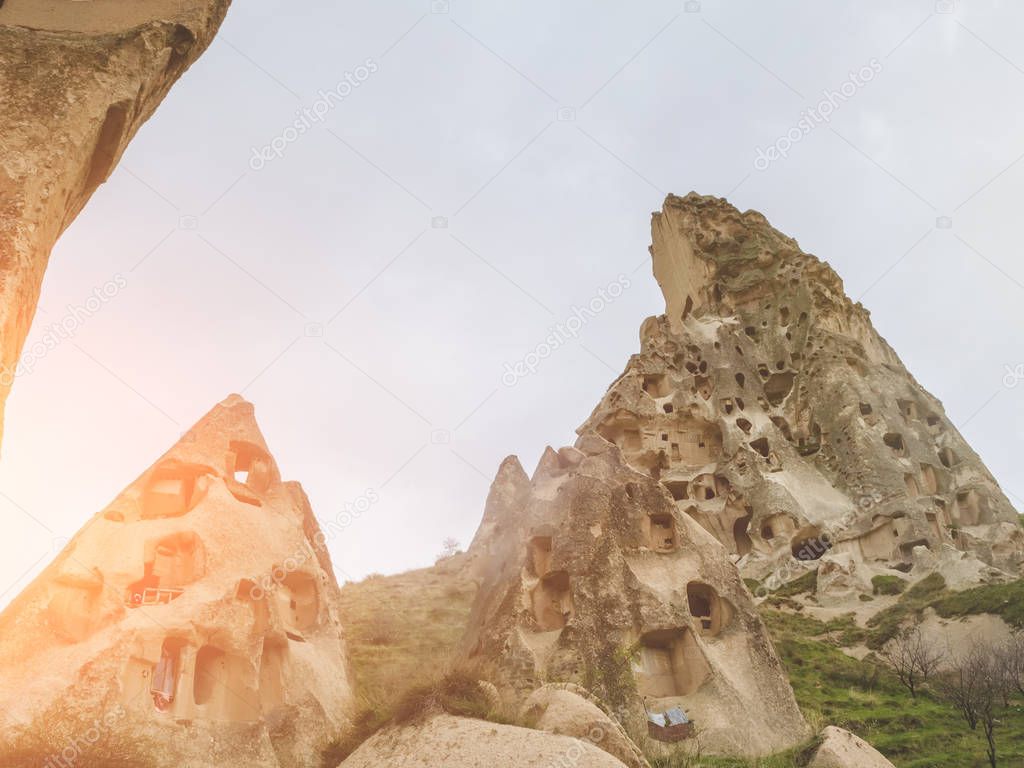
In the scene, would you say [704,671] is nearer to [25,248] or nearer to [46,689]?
[46,689]

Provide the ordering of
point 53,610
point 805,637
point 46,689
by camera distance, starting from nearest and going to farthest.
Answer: point 46,689 < point 53,610 < point 805,637

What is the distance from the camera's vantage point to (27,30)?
271 inches

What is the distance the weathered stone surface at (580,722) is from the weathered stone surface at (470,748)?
412 millimetres

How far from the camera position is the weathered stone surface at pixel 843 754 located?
10789mm

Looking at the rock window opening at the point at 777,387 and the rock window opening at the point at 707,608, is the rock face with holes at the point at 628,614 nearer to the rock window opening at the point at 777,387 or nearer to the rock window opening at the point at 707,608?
the rock window opening at the point at 707,608

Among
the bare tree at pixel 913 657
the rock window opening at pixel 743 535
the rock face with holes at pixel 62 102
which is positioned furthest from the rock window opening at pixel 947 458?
the rock face with holes at pixel 62 102

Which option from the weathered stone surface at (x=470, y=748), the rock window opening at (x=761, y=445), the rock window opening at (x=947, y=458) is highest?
the rock window opening at (x=761, y=445)

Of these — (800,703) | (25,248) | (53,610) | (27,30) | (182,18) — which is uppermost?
(182,18)

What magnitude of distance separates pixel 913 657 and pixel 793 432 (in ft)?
72.2

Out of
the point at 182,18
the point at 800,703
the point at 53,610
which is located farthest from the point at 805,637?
the point at 182,18

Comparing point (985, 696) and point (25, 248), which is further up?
point (25, 248)

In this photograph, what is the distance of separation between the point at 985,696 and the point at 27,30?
18.7 m

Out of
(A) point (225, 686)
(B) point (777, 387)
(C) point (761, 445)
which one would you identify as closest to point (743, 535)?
(C) point (761, 445)

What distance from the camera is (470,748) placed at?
31.6 feet
